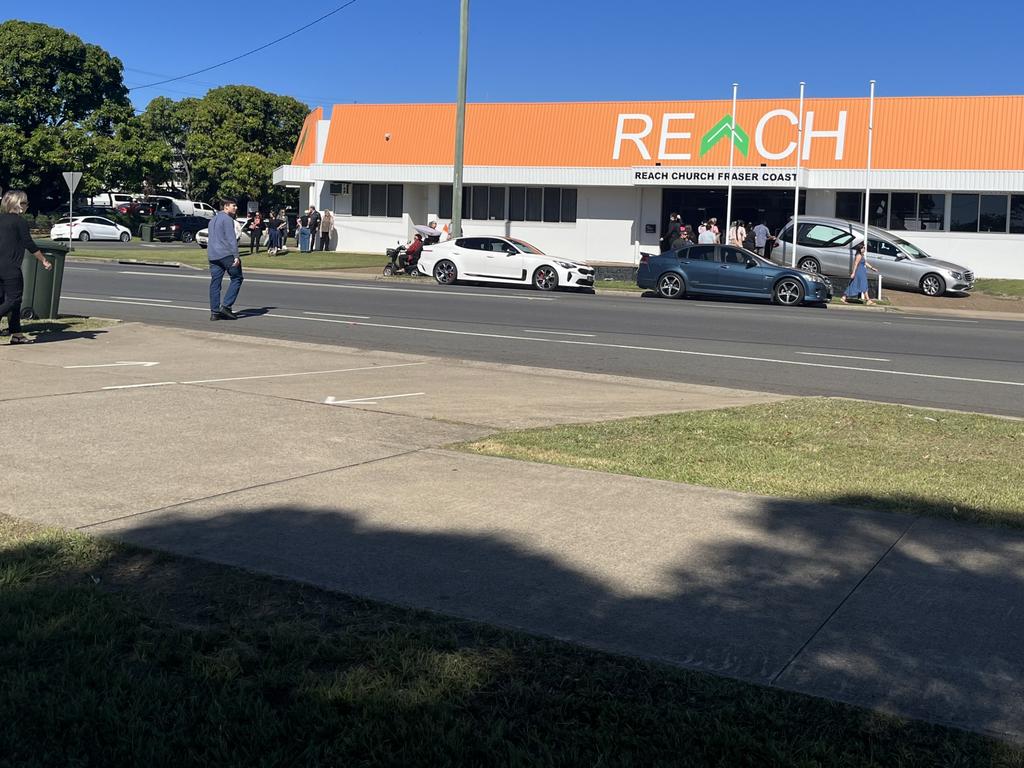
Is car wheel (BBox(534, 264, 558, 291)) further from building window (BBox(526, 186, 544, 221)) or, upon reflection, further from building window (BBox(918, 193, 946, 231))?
building window (BBox(918, 193, 946, 231))

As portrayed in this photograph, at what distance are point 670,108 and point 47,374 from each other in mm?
31480

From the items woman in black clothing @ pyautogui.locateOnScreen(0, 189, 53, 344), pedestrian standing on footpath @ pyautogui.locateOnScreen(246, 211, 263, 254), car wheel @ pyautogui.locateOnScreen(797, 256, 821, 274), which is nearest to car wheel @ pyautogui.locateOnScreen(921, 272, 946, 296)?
car wheel @ pyautogui.locateOnScreen(797, 256, 821, 274)

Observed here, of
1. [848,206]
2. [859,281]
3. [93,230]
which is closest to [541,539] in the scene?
[859,281]

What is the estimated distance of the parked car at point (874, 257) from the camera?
3008cm

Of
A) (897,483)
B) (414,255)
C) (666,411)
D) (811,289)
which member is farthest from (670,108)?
(897,483)

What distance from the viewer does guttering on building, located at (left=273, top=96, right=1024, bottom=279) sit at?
35281 mm

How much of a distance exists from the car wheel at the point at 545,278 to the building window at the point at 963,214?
46.9 ft

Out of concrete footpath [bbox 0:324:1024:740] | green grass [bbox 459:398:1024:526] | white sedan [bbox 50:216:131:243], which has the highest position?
white sedan [bbox 50:216:131:243]

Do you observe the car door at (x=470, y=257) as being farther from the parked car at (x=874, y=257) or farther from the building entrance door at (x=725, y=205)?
the building entrance door at (x=725, y=205)

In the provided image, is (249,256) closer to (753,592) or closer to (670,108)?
(670,108)

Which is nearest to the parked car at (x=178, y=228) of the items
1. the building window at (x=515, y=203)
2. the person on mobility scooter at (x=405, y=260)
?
the building window at (x=515, y=203)

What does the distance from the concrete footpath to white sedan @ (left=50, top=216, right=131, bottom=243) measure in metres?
49.3

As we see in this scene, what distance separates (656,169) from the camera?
38000 mm

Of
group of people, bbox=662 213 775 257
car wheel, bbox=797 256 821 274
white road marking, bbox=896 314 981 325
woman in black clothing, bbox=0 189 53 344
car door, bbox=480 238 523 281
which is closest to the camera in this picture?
woman in black clothing, bbox=0 189 53 344
